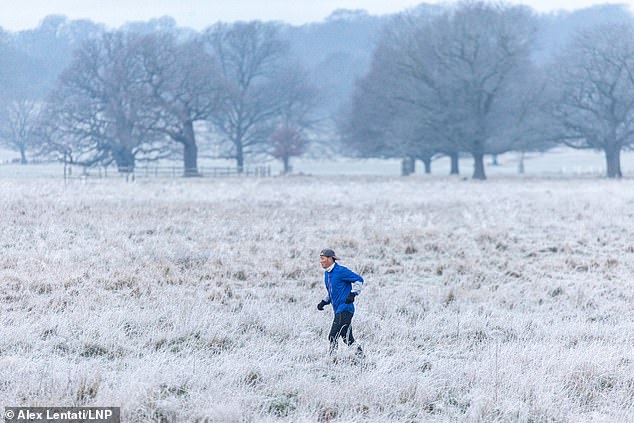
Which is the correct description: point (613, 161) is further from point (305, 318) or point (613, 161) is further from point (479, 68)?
point (305, 318)

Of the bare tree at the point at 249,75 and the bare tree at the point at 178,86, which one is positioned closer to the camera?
the bare tree at the point at 178,86

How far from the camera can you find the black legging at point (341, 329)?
7180 millimetres

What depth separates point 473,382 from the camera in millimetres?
6734

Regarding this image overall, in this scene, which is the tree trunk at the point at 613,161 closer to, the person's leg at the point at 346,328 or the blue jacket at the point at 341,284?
the person's leg at the point at 346,328

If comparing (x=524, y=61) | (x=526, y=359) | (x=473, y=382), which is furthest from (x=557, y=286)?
(x=524, y=61)

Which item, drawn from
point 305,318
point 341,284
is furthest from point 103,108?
point 341,284

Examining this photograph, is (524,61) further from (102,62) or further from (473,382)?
(473,382)

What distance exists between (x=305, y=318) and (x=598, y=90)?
40830mm

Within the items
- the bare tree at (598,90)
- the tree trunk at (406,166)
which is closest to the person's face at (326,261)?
the bare tree at (598,90)

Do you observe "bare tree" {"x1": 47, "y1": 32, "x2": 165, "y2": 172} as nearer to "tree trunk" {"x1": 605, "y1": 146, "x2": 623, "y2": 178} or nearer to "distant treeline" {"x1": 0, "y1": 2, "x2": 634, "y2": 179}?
"distant treeline" {"x1": 0, "y1": 2, "x2": 634, "y2": 179}

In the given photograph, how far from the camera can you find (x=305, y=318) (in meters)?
8.97

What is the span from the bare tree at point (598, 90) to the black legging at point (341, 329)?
40223mm

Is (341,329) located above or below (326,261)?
below

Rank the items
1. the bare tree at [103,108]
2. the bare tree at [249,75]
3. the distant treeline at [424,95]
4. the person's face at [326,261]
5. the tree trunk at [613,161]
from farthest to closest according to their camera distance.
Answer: the bare tree at [249,75] < the tree trunk at [613,161] < the bare tree at [103,108] < the distant treeline at [424,95] < the person's face at [326,261]
